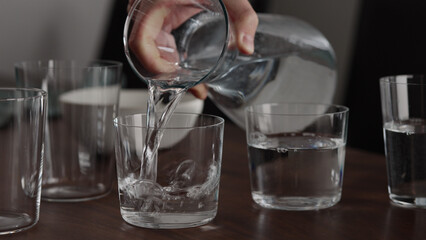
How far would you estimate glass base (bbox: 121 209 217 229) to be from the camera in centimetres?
75

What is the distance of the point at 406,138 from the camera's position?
0.84m

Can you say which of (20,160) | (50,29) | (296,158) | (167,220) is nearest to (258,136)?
(296,158)

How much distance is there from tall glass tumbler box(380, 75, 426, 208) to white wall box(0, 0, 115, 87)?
1.67 meters

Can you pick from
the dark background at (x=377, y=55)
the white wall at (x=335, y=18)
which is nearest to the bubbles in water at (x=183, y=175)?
the dark background at (x=377, y=55)

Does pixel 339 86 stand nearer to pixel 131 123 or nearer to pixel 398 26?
pixel 398 26

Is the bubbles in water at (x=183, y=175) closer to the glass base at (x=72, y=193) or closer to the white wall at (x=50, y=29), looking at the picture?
the glass base at (x=72, y=193)

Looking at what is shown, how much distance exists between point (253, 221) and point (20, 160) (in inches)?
10.1

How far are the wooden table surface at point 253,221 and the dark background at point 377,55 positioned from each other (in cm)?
93

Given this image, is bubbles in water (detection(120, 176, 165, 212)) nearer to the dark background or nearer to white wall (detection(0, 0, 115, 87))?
the dark background

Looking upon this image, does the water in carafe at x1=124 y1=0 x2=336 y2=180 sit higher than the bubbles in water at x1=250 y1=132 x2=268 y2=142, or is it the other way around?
the water in carafe at x1=124 y1=0 x2=336 y2=180

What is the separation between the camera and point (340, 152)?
0.84 m

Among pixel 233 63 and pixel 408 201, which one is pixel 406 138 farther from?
pixel 233 63

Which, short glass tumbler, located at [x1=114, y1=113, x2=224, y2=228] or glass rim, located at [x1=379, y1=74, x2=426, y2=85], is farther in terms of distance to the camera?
glass rim, located at [x1=379, y1=74, x2=426, y2=85]

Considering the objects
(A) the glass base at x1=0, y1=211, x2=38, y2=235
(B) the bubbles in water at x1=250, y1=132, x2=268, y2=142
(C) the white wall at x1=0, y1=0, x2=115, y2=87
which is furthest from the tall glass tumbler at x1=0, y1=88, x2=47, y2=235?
(C) the white wall at x1=0, y1=0, x2=115, y2=87
